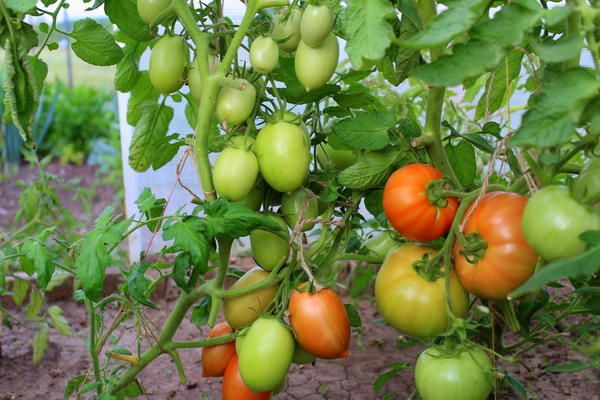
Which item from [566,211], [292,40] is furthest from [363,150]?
[566,211]

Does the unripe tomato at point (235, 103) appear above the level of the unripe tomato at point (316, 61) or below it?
below

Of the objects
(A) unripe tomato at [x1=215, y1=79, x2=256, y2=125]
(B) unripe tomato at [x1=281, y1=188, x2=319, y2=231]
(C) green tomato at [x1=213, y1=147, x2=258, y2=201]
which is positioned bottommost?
(B) unripe tomato at [x1=281, y1=188, x2=319, y2=231]

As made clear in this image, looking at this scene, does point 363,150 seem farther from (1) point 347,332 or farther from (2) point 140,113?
(2) point 140,113

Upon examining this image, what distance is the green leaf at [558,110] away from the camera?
0.79 meters

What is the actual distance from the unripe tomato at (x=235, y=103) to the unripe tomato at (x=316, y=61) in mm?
89

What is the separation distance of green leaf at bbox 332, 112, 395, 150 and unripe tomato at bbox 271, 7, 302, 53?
0.16 m

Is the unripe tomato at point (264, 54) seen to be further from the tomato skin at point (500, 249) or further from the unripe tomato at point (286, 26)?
the tomato skin at point (500, 249)

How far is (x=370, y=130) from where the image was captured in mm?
1183

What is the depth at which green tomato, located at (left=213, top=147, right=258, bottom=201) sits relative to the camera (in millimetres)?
1137

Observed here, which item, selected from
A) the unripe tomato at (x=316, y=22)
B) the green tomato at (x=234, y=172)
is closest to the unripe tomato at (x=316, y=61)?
the unripe tomato at (x=316, y=22)

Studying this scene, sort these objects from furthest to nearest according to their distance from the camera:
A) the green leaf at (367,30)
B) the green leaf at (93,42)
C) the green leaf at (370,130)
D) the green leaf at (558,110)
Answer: the green leaf at (93,42) → the green leaf at (370,130) → the green leaf at (367,30) → the green leaf at (558,110)

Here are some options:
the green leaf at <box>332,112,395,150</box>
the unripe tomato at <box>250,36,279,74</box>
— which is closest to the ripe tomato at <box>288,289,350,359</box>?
the green leaf at <box>332,112,395,150</box>

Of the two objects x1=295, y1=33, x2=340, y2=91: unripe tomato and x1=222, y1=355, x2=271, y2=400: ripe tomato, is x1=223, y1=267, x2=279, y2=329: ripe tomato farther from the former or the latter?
x1=295, y1=33, x2=340, y2=91: unripe tomato

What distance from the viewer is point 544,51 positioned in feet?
2.59
